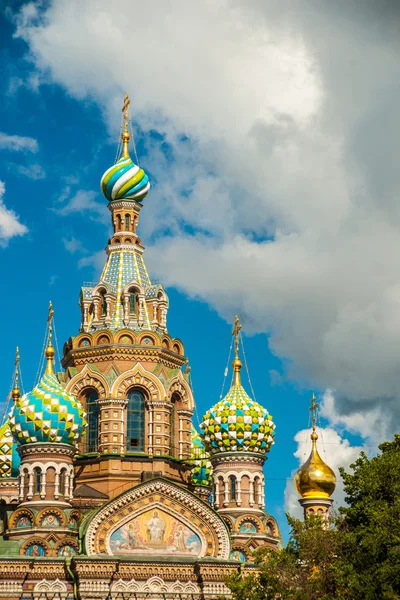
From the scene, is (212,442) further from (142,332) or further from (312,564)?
(312,564)

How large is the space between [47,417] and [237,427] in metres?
5.67

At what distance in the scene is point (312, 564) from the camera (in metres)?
30.9

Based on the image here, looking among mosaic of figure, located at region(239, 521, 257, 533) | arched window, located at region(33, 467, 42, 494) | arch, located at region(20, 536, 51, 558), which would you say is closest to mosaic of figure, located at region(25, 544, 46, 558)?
arch, located at region(20, 536, 51, 558)

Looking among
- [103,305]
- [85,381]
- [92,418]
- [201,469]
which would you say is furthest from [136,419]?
[103,305]

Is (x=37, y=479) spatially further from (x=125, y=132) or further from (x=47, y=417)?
(x=125, y=132)

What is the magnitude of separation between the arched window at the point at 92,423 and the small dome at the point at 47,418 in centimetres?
214

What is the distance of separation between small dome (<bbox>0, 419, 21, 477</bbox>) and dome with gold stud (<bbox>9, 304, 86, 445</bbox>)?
19.0 feet

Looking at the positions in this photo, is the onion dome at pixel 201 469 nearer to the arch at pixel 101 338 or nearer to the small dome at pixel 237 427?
the small dome at pixel 237 427

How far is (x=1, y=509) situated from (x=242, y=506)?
7087mm

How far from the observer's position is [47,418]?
37281mm

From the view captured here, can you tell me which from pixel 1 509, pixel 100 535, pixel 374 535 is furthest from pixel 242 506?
pixel 374 535

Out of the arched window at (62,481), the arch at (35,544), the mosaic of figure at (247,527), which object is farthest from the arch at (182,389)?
the arch at (35,544)

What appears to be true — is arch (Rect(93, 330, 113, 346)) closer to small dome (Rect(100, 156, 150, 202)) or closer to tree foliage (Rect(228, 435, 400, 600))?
small dome (Rect(100, 156, 150, 202))

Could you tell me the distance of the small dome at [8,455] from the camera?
143 feet
